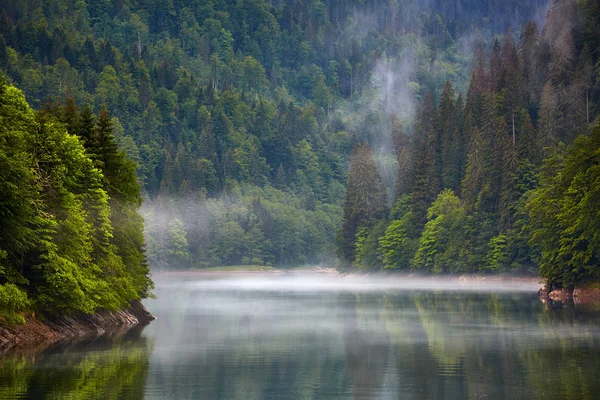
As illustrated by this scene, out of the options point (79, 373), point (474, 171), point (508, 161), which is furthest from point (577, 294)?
point (474, 171)

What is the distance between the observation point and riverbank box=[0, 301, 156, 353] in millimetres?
57562

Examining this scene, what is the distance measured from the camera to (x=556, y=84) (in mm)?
178375

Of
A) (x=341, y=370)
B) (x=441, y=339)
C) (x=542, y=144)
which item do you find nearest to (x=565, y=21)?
(x=542, y=144)

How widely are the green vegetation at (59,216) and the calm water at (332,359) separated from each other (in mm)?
3703

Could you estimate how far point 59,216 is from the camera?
63.8 metres

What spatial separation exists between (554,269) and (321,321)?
32609 mm

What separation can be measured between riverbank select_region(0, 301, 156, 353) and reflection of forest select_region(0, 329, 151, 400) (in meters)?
2.34

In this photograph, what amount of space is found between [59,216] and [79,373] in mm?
18558

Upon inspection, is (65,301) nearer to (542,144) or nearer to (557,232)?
(557,232)

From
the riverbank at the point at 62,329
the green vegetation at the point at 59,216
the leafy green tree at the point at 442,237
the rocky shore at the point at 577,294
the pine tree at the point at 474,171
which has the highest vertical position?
the pine tree at the point at 474,171

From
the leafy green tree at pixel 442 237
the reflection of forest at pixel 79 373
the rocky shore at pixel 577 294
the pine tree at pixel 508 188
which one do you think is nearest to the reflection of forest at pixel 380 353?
the reflection of forest at pixel 79 373

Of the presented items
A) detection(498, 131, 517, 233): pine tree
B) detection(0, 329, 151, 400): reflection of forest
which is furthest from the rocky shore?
detection(0, 329, 151, 400): reflection of forest

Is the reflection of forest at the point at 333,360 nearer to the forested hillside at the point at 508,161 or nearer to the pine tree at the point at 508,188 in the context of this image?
the forested hillside at the point at 508,161

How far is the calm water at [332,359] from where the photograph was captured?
4250 centimetres
